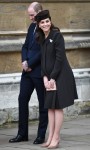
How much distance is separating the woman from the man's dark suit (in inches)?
12.3

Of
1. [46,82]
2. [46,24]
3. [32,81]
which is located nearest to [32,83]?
[32,81]

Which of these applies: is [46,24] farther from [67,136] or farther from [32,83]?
[67,136]

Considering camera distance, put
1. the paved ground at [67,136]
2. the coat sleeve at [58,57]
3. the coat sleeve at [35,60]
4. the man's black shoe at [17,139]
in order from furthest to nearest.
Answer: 1. the man's black shoe at [17,139]
2. the coat sleeve at [35,60]
3. the paved ground at [67,136]
4. the coat sleeve at [58,57]

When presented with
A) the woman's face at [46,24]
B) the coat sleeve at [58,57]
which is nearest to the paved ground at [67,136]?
the coat sleeve at [58,57]

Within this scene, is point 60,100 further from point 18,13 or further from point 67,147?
point 18,13

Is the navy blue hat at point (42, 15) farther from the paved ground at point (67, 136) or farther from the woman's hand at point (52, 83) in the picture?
the paved ground at point (67, 136)

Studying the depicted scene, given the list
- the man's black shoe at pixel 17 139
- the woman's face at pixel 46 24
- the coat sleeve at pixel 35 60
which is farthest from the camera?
the man's black shoe at pixel 17 139

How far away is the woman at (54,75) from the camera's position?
8.27 m

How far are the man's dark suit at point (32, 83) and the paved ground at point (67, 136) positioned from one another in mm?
274

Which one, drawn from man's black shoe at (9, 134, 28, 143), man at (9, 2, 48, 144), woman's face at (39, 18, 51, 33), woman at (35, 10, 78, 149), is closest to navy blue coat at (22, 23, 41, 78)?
man at (9, 2, 48, 144)

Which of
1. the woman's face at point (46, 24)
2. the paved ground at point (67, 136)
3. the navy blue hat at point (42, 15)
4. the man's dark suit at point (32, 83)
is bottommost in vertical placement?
the paved ground at point (67, 136)

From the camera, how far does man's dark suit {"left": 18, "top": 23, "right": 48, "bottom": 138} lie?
8.73 m

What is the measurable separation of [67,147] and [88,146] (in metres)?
0.28

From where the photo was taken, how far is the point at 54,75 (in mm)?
8242
